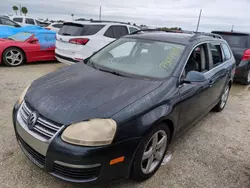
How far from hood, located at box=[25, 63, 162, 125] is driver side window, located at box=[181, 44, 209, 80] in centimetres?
69

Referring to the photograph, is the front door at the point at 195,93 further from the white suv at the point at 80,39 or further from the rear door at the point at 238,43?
the rear door at the point at 238,43

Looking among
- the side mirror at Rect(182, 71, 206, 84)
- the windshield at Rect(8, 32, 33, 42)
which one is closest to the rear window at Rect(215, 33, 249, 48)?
the side mirror at Rect(182, 71, 206, 84)

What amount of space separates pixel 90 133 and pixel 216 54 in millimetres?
2894

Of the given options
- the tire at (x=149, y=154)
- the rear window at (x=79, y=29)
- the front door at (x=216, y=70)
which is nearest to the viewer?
the tire at (x=149, y=154)

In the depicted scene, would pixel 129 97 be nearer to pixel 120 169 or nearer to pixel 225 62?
pixel 120 169

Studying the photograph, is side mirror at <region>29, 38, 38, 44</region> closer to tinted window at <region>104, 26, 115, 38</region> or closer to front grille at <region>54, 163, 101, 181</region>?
tinted window at <region>104, 26, 115, 38</region>

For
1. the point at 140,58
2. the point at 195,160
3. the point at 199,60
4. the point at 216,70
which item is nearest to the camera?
the point at 195,160

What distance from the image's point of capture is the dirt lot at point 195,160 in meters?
2.29

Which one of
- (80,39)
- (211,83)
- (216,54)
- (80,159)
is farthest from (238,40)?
(80,159)

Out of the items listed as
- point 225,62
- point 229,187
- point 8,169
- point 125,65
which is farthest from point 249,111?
point 8,169

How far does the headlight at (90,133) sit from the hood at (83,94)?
6cm

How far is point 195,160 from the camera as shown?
2.81 m

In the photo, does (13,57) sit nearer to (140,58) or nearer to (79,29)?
(79,29)

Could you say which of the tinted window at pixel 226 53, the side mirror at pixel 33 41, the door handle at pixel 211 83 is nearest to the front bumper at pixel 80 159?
the door handle at pixel 211 83
